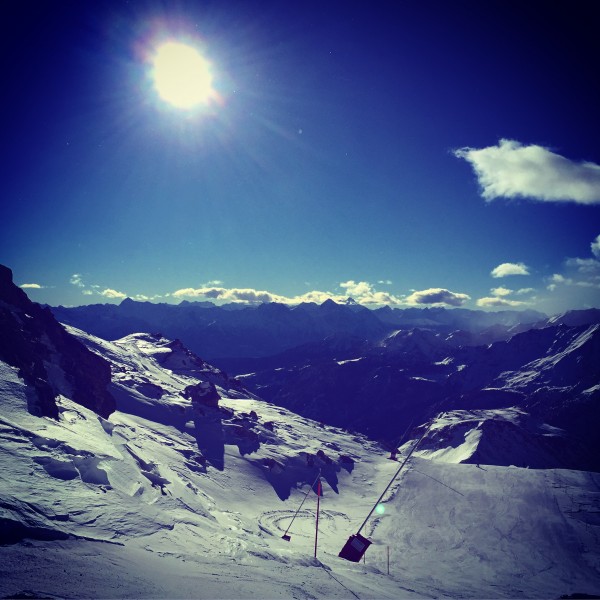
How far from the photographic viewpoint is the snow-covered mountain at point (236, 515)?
20.8 meters

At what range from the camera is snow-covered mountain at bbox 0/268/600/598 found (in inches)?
821

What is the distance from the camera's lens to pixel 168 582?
1952cm

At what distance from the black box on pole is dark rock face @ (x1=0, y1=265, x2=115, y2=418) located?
57.8 meters

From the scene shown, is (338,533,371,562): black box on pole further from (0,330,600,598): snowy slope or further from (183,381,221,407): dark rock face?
(183,381,221,407): dark rock face

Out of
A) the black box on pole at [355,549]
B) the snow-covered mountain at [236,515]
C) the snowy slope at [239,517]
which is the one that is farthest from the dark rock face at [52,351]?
the black box on pole at [355,549]

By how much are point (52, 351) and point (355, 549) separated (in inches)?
3589

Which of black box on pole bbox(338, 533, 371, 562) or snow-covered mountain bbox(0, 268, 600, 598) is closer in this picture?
snow-covered mountain bbox(0, 268, 600, 598)

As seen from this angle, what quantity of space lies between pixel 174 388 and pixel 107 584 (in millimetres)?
153149

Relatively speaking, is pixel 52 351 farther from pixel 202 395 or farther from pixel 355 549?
pixel 355 549

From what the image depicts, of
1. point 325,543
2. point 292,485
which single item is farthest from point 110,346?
point 325,543

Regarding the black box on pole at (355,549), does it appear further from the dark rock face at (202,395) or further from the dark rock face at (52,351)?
the dark rock face at (202,395)

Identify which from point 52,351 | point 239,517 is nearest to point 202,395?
point 52,351

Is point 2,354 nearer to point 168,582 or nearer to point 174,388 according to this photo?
point 168,582

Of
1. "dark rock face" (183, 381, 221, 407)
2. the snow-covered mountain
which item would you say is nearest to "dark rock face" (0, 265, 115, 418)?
the snow-covered mountain
